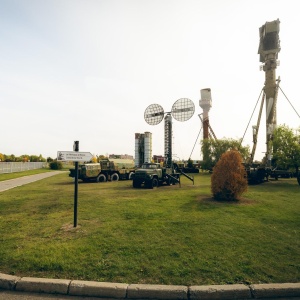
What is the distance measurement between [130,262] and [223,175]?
314 inches

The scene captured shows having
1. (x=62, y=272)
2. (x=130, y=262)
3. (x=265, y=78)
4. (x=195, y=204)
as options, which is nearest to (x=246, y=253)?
(x=130, y=262)

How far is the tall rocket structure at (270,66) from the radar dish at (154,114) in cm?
2465

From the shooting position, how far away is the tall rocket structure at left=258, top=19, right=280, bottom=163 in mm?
40375

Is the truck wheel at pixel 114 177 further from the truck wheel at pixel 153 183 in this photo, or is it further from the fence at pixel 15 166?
the fence at pixel 15 166

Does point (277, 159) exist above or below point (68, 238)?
above

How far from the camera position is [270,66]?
41.2 metres

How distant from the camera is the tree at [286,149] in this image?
21630 millimetres

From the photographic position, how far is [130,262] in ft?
15.1

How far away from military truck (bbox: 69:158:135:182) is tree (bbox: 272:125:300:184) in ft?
51.4

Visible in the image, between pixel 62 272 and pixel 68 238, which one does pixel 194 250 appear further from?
pixel 68 238

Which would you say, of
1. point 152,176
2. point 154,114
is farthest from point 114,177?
point 154,114

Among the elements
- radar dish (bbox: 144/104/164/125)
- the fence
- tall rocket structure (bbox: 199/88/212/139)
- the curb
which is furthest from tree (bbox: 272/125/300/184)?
tall rocket structure (bbox: 199/88/212/139)

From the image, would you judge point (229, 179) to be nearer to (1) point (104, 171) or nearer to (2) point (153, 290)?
(2) point (153, 290)

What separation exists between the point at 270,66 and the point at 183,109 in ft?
89.3
